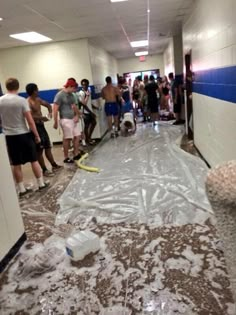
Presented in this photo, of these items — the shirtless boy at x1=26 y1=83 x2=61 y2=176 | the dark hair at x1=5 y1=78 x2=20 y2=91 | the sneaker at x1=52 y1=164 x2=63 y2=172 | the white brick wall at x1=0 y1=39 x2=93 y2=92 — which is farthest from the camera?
the white brick wall at x1=0 y1=39 x2=93 y2=92

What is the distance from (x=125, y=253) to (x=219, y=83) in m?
2.16

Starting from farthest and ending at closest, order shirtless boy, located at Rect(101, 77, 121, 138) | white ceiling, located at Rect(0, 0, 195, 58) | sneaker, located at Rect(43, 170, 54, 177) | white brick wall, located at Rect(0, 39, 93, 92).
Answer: shirtless boy, located at Rect(101, 77, 121, 138)
white brick wall, located at Rect(0, 39, 93, 92)
sneaker, located at Rect(43, 170, 54, 177)
white ceiling, located at Rect(0, 0, 195, 58)

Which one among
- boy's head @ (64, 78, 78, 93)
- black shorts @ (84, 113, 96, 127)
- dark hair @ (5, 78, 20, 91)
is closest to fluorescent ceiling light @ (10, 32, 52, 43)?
boy's head @ (64, 78, 78, 93)

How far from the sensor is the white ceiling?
153 inches

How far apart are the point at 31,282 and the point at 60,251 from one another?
0.38 meters

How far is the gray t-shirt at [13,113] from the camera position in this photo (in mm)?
3346

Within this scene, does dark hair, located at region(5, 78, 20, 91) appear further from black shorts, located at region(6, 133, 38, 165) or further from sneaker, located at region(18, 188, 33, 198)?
sneaker, located at region(18, 188, 33, 198)

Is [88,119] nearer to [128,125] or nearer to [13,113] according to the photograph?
[128,125]

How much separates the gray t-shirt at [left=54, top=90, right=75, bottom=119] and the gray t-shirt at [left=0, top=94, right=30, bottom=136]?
1427mm

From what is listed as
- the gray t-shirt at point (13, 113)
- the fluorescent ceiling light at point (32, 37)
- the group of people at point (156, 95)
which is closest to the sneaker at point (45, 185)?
the gray t-shirt at point (13, 113)

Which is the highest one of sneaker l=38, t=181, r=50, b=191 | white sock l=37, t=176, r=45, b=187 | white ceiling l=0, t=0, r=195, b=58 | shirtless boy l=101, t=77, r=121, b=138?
white ceiling l=0, t=0, r=195, b=58

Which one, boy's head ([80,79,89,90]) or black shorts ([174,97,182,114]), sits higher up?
boy's head ([80,79,89,90])

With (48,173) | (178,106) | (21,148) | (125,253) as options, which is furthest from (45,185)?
(178,106)

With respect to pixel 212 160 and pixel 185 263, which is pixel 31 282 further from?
pixel 212 160
